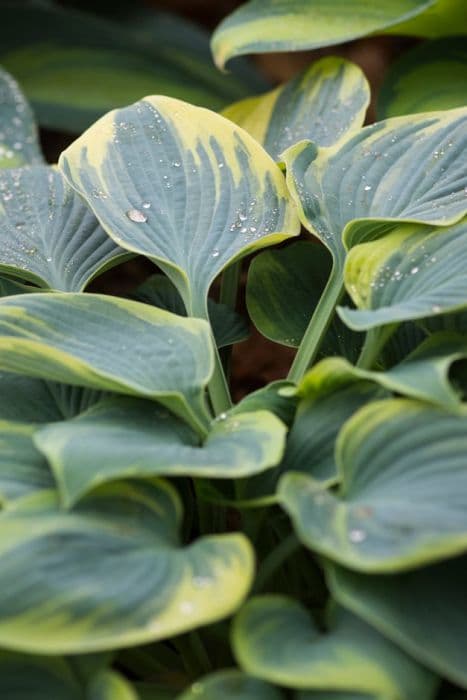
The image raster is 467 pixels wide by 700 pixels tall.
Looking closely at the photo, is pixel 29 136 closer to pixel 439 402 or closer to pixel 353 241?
pixel 353 241

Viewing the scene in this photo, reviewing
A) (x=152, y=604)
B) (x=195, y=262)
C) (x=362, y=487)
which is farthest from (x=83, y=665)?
(x=195, y=262)

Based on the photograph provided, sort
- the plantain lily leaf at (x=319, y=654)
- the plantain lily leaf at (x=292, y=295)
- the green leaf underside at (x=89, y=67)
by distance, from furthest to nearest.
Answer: the green leaf underside at (x=89, y=67) → the plantain lily leaf at (x=292, y=295) → the plantain lily leaf at (x=319, y=654)

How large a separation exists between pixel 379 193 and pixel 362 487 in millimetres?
353

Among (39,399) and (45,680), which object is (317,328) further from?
(45,680)

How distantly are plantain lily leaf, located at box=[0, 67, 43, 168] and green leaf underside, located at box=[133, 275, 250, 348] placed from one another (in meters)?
0.31

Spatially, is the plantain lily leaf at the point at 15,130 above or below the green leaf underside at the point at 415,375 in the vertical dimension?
below

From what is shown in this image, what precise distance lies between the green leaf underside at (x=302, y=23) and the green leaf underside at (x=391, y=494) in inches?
28.8

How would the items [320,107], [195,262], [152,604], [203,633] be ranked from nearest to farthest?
[152,604], [203,633], [195,262], [320,107]

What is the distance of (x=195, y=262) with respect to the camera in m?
0.83

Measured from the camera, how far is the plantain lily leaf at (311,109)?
1054mm

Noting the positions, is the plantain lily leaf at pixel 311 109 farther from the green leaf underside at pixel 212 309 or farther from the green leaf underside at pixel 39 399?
the green leaf underside at pixel 39 399

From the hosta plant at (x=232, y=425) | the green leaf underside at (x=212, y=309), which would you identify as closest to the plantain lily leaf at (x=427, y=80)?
the hosta plant at (x=232, y=425)

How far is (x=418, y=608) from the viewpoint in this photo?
→ 0.58 metres

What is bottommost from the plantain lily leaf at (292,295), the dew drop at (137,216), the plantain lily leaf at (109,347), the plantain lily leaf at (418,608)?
the plantain lily leaf at (418,608)
